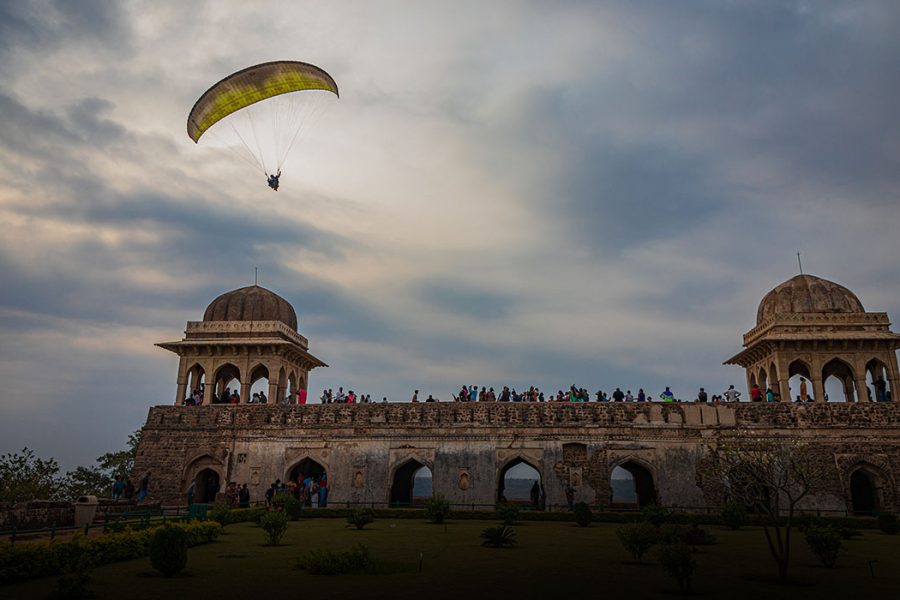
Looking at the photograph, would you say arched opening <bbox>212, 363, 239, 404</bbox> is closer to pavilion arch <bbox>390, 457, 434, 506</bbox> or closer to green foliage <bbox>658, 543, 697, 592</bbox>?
pavilion arch <bbox>390, 457, 434, 506</bbox>

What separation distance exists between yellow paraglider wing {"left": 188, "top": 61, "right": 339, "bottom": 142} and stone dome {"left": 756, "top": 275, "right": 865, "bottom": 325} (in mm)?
21346

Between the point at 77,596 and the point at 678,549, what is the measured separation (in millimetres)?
8131

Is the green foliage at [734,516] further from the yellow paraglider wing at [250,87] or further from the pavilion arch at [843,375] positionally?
the yellow paraglider wing at [250,87]

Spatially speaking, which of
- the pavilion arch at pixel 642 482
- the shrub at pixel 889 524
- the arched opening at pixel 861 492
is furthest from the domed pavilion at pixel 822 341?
the shrub at pixel 889 524

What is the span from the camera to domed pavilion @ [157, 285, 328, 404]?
102ft

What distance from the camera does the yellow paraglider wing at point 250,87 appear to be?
2355 cm

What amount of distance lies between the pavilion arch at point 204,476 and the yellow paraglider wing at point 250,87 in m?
12.5

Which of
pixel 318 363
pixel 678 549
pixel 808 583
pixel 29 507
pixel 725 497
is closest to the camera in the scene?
pixel 678 549

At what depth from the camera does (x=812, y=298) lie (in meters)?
30.2

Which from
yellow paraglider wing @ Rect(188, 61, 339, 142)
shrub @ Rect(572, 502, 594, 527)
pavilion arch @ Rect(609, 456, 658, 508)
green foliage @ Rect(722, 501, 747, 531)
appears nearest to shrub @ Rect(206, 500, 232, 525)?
shrub @ Rect(572, 502, 594, 527)

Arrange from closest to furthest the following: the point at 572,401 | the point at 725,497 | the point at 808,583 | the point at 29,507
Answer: the point at 808,583, the point at 29,507, the point at 725,497, the point at 572,401

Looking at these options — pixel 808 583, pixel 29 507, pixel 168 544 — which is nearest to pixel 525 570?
pixel 808 583

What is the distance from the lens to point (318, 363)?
36.1 m

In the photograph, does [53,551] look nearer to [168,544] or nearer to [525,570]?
[168,544]
